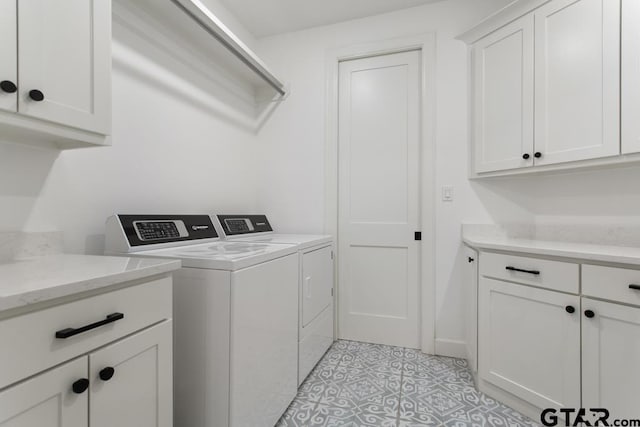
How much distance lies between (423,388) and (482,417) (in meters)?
0.33

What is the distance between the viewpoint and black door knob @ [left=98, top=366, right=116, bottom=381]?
2.55 feet

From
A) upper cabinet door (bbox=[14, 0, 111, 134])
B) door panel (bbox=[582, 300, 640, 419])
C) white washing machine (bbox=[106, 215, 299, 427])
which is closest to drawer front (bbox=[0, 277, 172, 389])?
white washing machine (bbox=[106, 215, 299, 427])

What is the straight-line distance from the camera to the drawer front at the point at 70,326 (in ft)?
1.99

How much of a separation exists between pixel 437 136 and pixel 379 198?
63 cm

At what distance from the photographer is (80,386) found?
0.72m

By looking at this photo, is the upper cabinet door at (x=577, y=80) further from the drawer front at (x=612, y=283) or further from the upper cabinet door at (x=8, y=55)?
the upper cabinet door at (x=8, y=55)

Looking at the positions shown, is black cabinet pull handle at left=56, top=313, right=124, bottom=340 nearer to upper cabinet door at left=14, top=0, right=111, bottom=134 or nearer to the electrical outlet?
upper cabinet door at left=14, top=0, right=111, bottom=134

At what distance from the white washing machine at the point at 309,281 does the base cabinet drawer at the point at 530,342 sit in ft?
3.22

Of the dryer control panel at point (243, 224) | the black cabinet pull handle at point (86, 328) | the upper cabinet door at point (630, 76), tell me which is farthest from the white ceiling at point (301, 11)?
the black cabinet pull handle at point (86, 328)

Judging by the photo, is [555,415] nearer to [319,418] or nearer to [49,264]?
[319,418]

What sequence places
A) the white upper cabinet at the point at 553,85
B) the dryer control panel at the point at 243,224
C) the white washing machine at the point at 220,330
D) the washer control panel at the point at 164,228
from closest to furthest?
1. the white washing machine at the point at 220,330
2. the washer control panel at the point at 164,228
3. the white upper cabinet at the point at 553,85
4. the dryer control panel at the point at 243,224

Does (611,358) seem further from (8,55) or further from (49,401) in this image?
(8,55)

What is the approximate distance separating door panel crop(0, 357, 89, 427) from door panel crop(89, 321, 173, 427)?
3cm

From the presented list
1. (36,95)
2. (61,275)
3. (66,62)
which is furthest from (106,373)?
(66,62)
